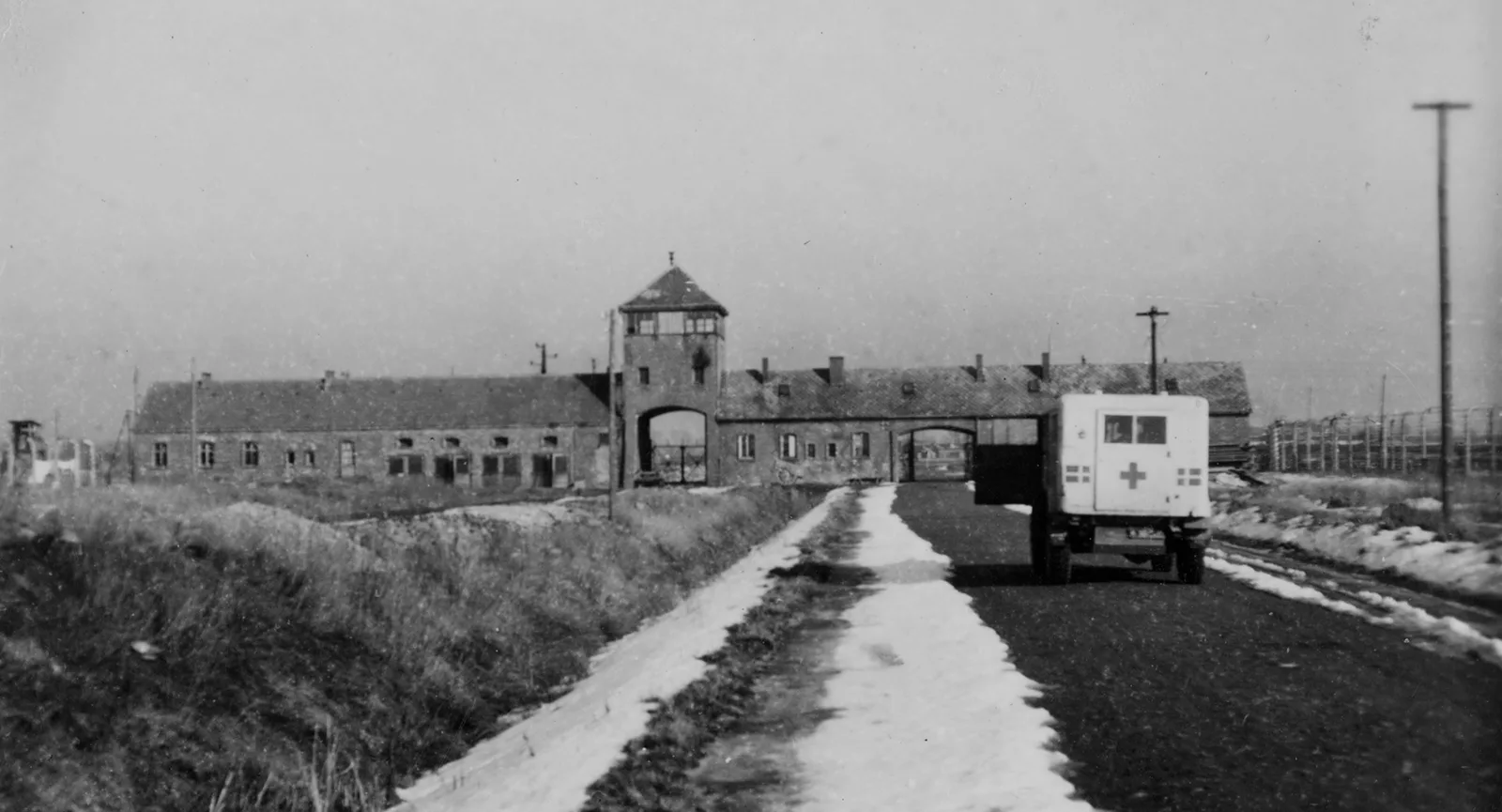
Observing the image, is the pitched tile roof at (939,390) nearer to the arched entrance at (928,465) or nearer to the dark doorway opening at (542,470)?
the arched entrance at (928,465)

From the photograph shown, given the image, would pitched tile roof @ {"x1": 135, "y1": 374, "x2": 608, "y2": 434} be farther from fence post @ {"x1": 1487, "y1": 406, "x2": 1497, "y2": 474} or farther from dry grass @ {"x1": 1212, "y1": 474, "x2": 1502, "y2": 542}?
fence post @ {"x1": 1487, "y1": 406, "x2": 1497, "y2": 474}

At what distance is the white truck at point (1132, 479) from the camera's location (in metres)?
15.0

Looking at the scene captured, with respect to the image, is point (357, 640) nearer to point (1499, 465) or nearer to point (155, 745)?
point (155, 745)

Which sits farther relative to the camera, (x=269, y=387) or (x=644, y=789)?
(x=269, y=387)

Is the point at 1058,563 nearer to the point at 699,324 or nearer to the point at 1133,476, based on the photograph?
the point at 1133,476

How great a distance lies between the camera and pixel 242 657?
7.95 meters

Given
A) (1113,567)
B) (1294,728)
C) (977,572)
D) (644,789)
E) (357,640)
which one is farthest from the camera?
(1113,567)

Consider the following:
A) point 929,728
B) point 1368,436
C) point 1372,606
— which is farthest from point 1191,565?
point 1368,436

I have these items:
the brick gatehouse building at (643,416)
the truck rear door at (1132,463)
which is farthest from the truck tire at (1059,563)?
the brick gatehouse building at (643,416)

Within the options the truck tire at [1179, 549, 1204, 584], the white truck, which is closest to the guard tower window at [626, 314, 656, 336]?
the white truck

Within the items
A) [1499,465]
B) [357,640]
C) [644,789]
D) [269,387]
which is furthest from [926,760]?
[269,387]

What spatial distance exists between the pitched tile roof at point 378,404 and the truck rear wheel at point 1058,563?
183 feet

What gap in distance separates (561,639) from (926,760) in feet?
19.7

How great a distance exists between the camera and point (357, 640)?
9289 mm
